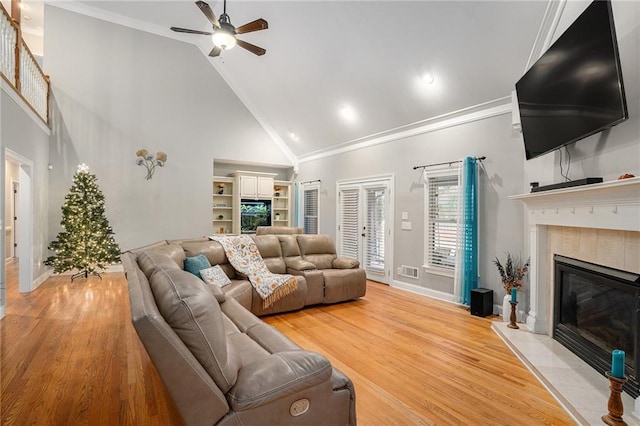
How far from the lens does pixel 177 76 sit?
736cm

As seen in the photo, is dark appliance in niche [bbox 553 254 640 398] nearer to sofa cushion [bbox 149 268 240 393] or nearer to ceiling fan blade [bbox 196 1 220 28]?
sofa cushion [bbox 149 268 240 393]

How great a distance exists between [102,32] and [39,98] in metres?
1.95

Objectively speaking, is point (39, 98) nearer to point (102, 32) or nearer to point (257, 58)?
point (102, 32)

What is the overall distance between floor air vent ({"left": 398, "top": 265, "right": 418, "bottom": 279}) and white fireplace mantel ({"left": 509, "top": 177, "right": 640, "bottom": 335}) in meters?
2.07

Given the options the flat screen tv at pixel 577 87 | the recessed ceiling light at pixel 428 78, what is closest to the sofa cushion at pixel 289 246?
the recessed ceiling light at pixel 428 78

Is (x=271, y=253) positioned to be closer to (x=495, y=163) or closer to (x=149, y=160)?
(x=495, y=163)

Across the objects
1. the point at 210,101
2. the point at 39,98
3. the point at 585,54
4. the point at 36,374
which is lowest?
the point at 36,374

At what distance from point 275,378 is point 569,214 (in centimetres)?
296

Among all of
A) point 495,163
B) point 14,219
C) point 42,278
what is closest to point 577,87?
point 495,163

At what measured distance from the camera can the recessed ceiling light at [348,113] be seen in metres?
6.24

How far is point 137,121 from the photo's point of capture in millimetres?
6992

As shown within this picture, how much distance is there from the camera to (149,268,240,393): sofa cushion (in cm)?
135

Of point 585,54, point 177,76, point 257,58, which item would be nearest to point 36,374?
point 585,54

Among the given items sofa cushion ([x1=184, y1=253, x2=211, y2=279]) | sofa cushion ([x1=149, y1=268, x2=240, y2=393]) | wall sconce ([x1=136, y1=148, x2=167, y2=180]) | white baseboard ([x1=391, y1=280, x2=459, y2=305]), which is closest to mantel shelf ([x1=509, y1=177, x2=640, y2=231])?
white baseboard ([x1=391, y1=280, x2=459, y2=305])
